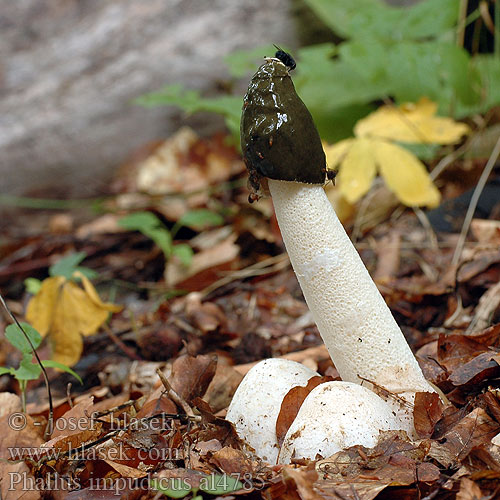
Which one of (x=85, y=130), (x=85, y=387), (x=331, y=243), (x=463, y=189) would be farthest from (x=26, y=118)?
(x=331, y=243)

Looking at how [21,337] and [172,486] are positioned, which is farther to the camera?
[21,337]

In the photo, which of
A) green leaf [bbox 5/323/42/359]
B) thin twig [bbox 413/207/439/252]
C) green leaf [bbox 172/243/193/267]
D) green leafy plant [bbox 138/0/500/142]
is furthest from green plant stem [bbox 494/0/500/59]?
green leaf [bbox 5/323/42/359]

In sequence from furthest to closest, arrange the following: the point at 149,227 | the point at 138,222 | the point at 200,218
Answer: the point at 200,218
the point at 149,227
the point at 138,222

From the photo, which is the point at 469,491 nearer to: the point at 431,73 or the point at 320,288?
the point at 320,288

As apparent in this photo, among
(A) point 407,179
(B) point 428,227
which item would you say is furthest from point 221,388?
(B) point 428,227

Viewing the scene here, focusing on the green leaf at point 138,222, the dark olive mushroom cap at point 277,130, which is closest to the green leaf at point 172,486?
the dark olive mushroom cap at point 277,130

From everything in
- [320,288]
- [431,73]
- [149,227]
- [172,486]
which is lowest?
[149,227]
